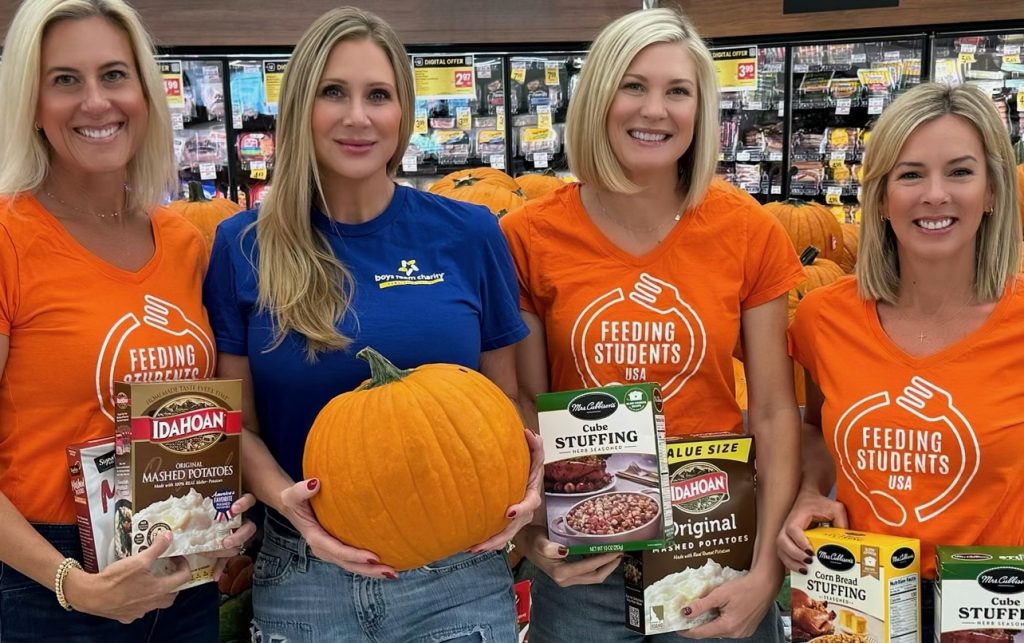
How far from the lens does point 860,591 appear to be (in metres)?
1.66

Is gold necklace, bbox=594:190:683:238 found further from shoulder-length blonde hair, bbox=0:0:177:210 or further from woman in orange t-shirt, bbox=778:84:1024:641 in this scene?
shoulder-length blonde hair, bbox=0:0:177:210

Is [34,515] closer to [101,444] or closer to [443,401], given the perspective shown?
[101,444]

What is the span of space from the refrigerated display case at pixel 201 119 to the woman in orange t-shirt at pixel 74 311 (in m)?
3.40

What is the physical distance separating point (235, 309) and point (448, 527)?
2.02ft

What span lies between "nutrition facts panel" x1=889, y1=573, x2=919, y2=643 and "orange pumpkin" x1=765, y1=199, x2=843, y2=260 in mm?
2791

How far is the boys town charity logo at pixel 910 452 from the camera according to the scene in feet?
5.63

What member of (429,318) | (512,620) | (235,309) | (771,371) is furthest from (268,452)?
(771,371)

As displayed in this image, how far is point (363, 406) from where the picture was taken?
1.52 m

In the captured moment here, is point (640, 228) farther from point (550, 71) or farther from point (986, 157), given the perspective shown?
point (550, 71)

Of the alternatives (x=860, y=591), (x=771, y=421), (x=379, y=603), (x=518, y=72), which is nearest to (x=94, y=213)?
(x=379, y=603)

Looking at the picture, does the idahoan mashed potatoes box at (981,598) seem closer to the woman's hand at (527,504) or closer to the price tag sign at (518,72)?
the woman's hand at (527,504)

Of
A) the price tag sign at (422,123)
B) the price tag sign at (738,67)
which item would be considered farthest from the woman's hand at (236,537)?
the price tag sign at (738,67)

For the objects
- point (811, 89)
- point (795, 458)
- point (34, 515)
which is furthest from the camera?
point (811, 89)

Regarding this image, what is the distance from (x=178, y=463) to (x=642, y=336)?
3.08ft
